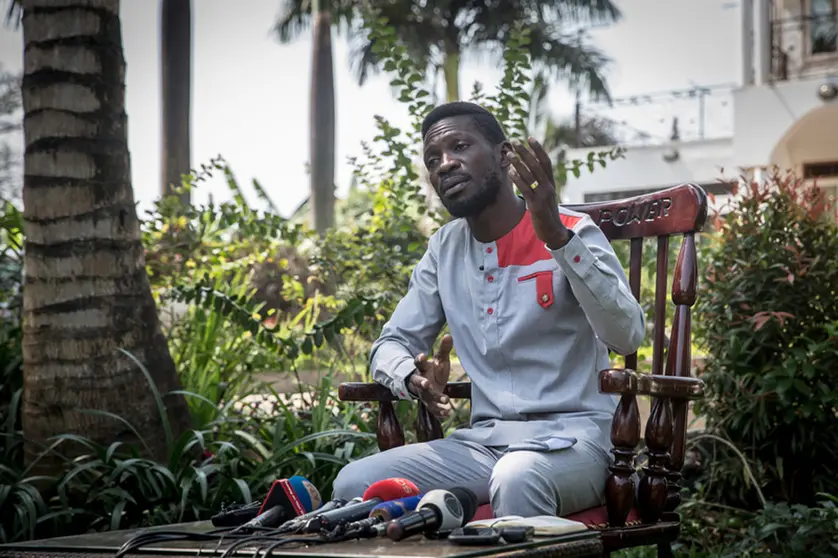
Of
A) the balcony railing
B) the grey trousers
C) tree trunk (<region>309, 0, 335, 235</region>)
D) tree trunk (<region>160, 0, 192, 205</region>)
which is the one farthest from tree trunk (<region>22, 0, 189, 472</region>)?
tree trunk (<region>309, 0, 335, 235</region>)

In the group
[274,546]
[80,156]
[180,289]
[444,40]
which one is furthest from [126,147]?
[444,40]

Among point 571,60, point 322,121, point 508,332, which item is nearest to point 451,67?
point 571,60

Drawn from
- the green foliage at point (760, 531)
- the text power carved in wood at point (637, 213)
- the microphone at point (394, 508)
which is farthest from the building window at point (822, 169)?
the microphone at point (394, 508)

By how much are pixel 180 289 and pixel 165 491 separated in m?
1.26

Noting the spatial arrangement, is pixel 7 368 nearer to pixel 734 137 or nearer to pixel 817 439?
pixel 817 439

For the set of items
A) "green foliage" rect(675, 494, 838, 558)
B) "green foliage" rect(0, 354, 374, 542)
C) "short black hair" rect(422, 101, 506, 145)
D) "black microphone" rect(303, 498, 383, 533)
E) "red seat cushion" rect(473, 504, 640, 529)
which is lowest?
"green foliage" rect(675, 494, 838, 558)

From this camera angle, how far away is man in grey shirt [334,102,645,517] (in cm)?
254

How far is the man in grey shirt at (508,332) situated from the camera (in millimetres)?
2537

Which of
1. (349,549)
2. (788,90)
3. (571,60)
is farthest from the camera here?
(571,60)

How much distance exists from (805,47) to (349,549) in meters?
14.5

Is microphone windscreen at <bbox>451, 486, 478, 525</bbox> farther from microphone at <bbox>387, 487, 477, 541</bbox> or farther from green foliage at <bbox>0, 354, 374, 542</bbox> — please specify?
green foliage at <bbox>0, 354, 374, 542</bbox>

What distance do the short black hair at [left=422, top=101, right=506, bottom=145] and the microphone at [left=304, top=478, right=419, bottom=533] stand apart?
1.09 meters

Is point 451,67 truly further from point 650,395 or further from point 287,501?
point 287,501

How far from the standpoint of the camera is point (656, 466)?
2666 millimetres
